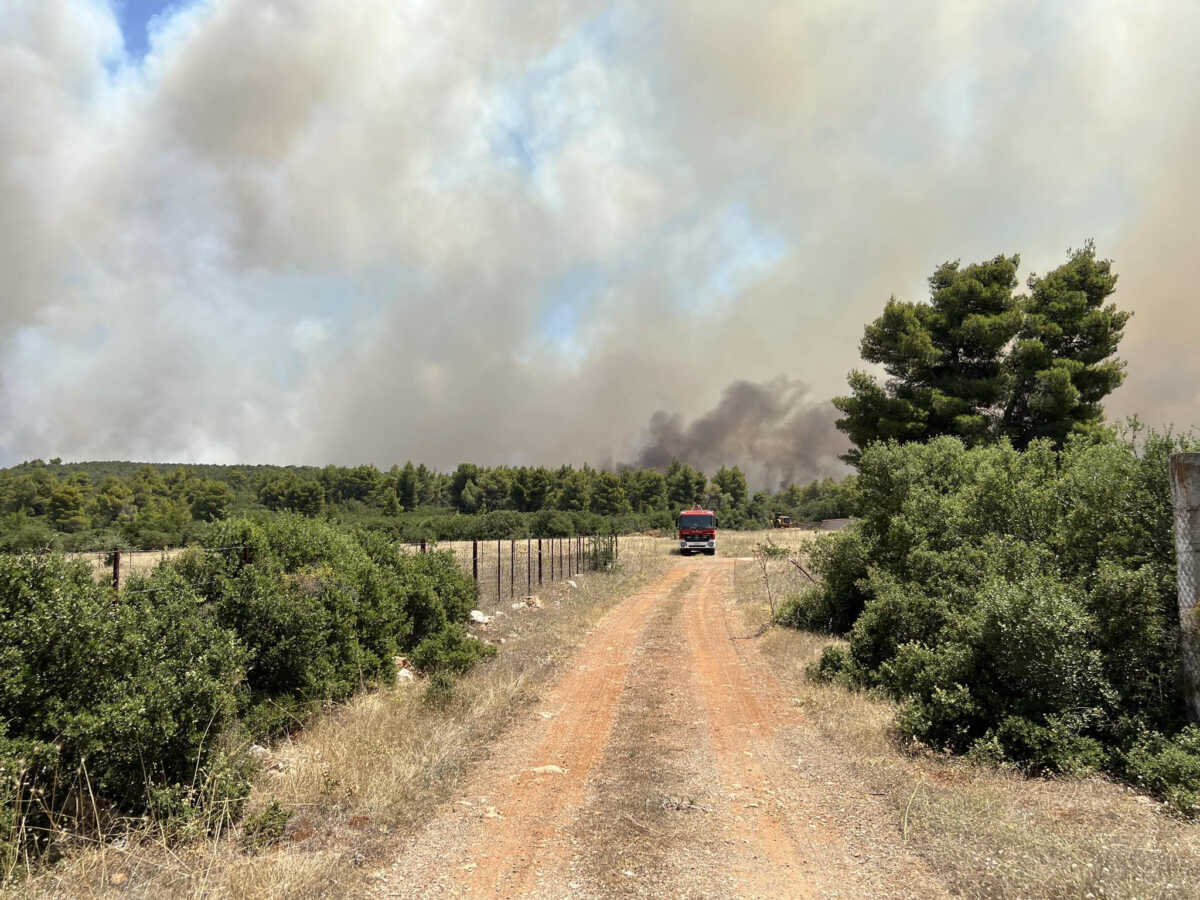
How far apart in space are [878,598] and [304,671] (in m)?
10.2

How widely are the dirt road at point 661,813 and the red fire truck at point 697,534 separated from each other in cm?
4377

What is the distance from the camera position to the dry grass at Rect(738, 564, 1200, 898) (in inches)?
187

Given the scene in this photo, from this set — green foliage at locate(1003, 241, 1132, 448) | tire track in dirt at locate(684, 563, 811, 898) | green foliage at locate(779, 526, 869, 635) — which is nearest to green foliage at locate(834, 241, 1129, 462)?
green foliage at locate(1003, 241, 1132, 448)

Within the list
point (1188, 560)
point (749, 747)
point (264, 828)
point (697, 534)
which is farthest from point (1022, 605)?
point (697, 534)

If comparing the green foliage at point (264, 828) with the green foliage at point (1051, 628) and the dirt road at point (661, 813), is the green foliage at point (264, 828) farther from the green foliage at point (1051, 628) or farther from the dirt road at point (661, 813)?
the green foliage at point (1051, 628)

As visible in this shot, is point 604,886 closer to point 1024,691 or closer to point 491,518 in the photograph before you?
point 1024,691

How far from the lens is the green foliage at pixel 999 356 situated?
25.5 m

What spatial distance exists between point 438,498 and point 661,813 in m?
156

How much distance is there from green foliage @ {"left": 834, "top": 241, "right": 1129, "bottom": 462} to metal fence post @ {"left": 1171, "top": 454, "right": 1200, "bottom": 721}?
→ 62.1ft

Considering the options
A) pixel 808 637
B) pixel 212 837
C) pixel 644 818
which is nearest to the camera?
pixel 212 837

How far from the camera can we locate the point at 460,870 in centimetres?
541

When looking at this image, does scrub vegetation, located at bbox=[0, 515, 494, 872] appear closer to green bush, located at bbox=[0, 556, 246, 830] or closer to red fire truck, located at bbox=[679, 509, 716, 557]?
green bush, located at bbox=[0, 556, 246, 830]

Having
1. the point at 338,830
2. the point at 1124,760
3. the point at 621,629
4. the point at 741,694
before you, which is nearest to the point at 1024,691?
the point at 1124,760

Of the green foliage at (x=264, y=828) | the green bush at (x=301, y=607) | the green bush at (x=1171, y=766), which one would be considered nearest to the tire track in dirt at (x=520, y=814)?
the green foliage at (x=264, y=828)
